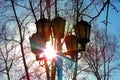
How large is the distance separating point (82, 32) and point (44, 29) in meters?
0.69

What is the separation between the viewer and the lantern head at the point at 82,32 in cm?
535

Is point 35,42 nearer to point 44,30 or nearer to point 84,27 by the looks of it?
point 44,30

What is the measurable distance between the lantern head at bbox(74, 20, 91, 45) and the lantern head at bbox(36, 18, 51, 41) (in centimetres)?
52

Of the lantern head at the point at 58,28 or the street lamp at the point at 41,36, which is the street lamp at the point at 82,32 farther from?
the street lamp at the point at 41,36

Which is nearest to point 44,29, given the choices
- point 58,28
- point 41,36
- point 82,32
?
point 41,36

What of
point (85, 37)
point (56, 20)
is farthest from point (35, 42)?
point (85, 37)

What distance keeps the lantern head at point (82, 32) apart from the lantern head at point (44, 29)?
519 mm

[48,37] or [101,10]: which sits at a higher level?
[101,10]

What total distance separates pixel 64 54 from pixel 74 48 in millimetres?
231

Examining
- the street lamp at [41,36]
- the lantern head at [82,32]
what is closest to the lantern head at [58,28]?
the street lamp at [41,36]

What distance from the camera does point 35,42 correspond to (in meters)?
5.36

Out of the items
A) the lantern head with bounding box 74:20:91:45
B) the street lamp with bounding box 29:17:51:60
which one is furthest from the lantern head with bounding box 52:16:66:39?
the lantern head with bounding box 74:20:91:45

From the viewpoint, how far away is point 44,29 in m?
5.30

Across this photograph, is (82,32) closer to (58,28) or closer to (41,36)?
(58,28)
